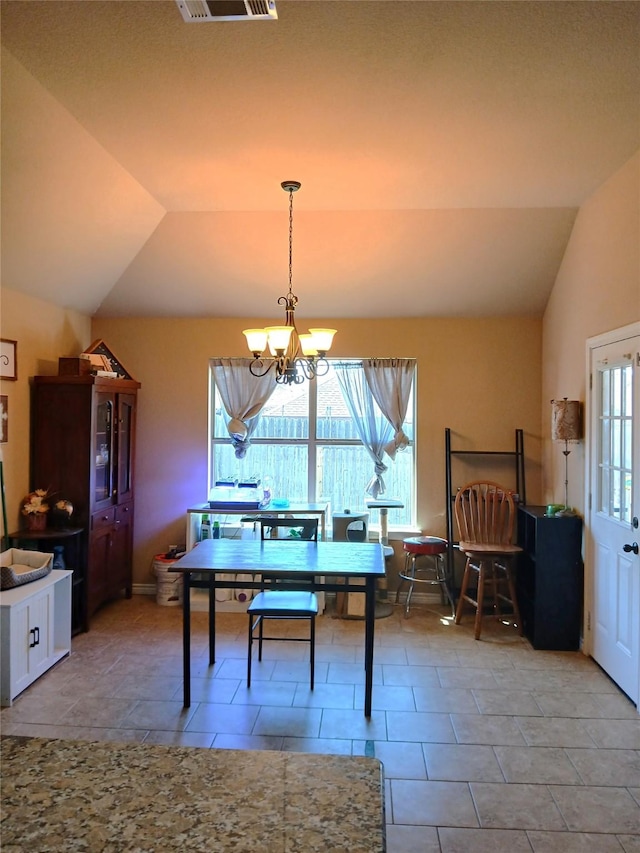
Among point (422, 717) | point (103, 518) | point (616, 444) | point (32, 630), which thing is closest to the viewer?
point (422, 717)

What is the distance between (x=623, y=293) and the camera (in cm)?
344

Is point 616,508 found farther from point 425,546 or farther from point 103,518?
point 103,518

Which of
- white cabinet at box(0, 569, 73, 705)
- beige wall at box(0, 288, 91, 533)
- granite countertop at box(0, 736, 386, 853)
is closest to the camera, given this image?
granite countertop at box(0, 736, 386, 853)

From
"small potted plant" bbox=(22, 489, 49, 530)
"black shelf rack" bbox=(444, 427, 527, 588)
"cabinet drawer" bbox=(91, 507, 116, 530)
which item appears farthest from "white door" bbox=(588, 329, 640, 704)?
"small potted plant" bbox=(22, 489, 49, 530)

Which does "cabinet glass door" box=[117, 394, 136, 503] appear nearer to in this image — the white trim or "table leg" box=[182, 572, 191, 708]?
"table leg" box=[182, 572, 191, 708]

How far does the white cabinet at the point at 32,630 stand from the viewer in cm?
327

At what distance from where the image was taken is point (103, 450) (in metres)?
4.70

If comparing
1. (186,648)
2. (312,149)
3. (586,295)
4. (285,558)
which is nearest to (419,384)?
(586,295)

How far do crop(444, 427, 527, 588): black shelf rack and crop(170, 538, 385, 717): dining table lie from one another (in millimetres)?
1446

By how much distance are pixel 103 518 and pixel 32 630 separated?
48.7 inches

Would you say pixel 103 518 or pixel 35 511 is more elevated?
pixel 35 511

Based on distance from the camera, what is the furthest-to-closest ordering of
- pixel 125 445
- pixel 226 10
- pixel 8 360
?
1. pixel 125 445
2. pixel 8 360
3. pixel 226 10

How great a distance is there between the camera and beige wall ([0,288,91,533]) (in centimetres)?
414

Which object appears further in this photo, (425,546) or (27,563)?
(425,546)
